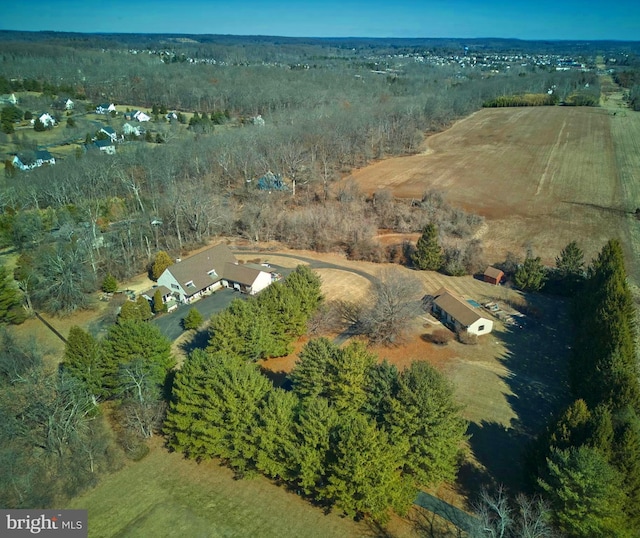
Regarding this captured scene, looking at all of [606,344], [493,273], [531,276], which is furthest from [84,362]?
[531,276]

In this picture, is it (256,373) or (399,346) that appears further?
(399,346)

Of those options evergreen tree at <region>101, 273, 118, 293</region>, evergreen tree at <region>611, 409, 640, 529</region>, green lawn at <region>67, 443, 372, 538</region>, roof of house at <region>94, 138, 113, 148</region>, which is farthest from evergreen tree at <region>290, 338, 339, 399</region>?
roof of house at <region>94, 138, 113, 148</region>

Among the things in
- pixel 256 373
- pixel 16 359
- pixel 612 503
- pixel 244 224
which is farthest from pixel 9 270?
pixel 612 503

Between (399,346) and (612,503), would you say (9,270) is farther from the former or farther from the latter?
(612,503)

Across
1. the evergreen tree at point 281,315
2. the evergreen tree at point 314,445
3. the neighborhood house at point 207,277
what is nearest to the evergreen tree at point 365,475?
the evergreen tree at point 314,445

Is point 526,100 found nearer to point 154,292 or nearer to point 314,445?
point 154,292
